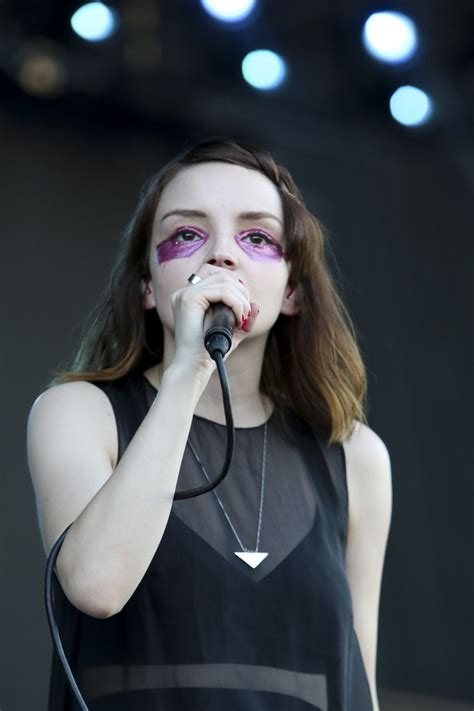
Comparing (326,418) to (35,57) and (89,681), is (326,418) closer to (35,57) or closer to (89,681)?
(89,681)

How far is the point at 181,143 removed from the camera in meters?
3.68

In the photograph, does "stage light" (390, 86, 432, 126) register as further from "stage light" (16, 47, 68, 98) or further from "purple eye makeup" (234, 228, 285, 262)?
"purple eye makeup" (234, 228, 285, 262)

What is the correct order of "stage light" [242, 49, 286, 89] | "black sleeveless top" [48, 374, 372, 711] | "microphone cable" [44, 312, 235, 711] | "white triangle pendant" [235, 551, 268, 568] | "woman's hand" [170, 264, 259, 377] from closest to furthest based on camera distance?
"microphone cable" [44, 312, 235, 711], "woman's hand" [170, 264, 259, 377], "black sleeveless top" [48, 374, 372, 711], "white triangle pendant" [235, 551, 268, 568], "stage light" [242, 49, 286, 89]

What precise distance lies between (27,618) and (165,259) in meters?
1.84

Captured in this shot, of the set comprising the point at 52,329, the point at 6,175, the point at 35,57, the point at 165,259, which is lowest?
the point at 165,259

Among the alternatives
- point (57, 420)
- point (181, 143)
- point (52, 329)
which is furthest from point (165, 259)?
point (181, 143)

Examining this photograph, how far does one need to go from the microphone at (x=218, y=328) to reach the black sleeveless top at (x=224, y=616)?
13.8 inches

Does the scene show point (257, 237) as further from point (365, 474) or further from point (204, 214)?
point (365, 474)

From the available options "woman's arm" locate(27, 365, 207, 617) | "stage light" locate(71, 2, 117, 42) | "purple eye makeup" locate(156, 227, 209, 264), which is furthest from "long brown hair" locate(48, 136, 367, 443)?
"stage light" locate(71, 2, 117, 42)

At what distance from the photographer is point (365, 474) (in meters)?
2.00

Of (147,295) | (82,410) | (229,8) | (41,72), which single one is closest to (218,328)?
(82,410)

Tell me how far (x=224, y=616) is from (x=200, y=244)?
24.1 inches

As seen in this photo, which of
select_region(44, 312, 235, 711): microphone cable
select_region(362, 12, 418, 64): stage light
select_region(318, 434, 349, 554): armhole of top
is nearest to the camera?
select_region(44, 312, 235, 711): microphone cable

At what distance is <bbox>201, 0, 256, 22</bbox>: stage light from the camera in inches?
129
